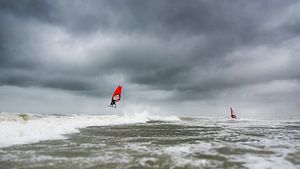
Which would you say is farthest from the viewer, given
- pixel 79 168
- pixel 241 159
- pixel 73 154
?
pixel 73 154

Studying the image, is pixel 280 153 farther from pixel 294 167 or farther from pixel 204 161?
pixel 204 161

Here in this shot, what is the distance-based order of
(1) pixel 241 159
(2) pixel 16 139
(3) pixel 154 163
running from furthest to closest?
(2) pixel 16 139
(1) pixel 241 159
(3) pixel 154 163

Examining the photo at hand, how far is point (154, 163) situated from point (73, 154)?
107 inches

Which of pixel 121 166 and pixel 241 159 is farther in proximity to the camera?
pixel 241 159

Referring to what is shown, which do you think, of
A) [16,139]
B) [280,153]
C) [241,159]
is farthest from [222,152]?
[16,139]

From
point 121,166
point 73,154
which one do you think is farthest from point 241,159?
point 73,154

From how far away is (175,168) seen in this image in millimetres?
5918

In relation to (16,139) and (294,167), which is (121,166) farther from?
(16,139)

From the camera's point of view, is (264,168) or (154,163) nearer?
(264,168)

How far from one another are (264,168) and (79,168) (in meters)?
4.35

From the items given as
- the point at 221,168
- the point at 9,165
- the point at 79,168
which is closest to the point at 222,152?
the point at 221,168

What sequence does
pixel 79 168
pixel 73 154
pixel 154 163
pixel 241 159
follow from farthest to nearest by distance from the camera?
pixel 73 154 → pixel 241 159 → pixel 154 163 → pixel 79 168

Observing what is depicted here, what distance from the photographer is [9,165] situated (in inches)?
244

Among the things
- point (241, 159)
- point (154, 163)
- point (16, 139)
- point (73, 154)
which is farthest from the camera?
point (16, 139)
